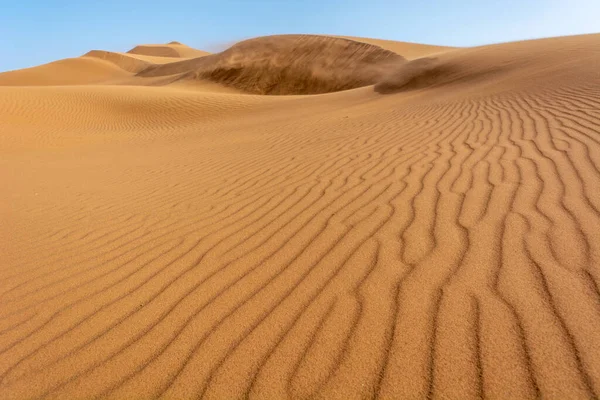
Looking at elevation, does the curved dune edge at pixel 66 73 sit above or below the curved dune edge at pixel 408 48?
above

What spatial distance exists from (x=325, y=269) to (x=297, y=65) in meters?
24.6

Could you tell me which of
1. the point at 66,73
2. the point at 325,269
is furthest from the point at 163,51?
the point at 325,269

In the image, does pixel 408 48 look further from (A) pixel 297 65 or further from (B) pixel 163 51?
(B) pixel 163 51

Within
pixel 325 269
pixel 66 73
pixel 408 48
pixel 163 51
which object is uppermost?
pixel 163 51

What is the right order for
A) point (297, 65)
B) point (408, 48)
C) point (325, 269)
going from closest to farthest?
point (325, 269) → point (297, 65) → point (408, 48)

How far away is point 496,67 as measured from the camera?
1262 cm

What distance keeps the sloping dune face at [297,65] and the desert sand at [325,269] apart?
17613mm

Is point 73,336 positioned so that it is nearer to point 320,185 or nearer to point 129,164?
point 320,185

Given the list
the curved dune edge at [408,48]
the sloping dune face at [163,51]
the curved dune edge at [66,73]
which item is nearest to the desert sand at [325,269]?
the curved dune edge at [408,48]

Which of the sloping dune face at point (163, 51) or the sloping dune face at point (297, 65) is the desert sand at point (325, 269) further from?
the sloping dune face at point (163, 51)

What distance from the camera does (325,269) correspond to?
256 centimetres

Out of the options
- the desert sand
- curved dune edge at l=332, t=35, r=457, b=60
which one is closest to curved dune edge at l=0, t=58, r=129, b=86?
curved dune edge at l=332, t=35, r=457, b=60

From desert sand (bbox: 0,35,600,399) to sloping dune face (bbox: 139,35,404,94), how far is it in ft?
57.8

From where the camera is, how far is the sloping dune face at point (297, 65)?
922 inches
